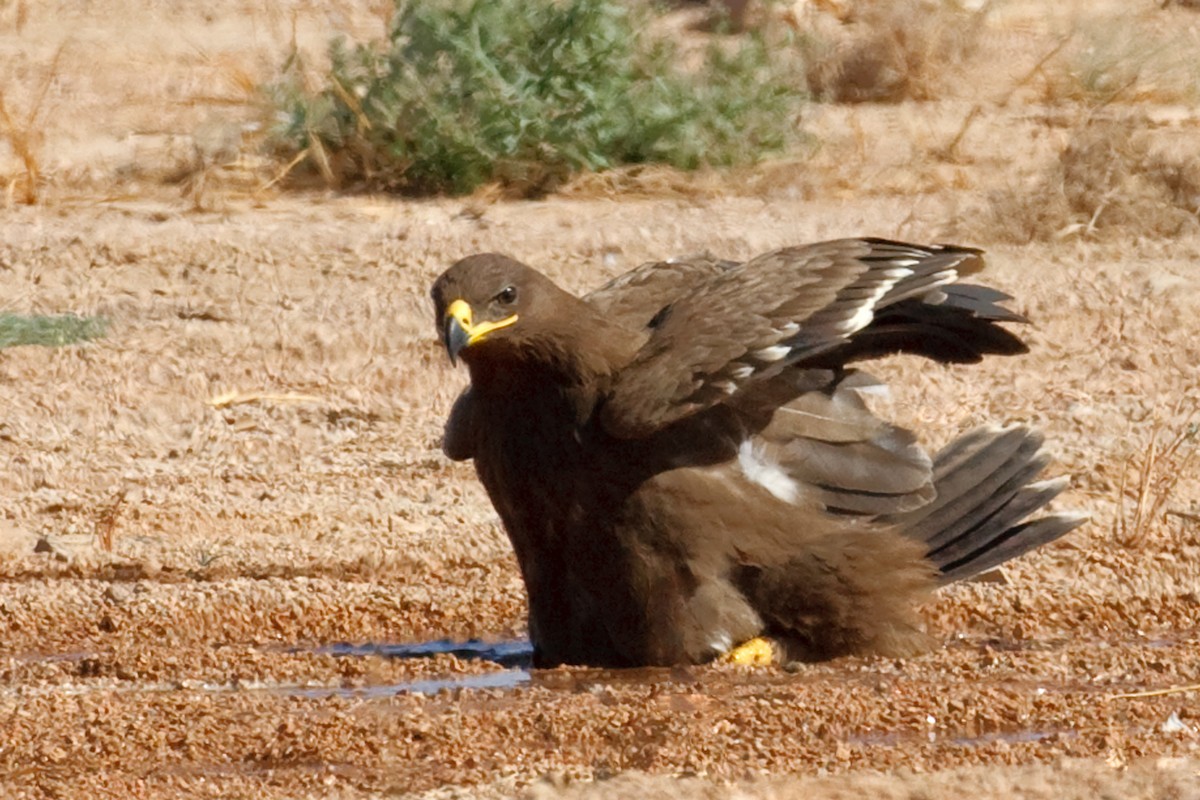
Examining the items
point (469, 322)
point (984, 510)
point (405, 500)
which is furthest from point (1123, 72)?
point (469, 322)

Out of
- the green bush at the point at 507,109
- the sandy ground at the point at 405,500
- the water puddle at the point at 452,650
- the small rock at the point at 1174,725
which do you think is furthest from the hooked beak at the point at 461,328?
the green bush at the point at 507,109

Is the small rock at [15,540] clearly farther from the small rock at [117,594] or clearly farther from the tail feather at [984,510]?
the tail feather at [984,510]

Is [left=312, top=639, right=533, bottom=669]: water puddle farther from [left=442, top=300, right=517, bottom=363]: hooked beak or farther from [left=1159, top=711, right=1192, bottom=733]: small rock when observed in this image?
[left=1159, top=711, right=1192, bottom=733]: small rock

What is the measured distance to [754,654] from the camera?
6461 millimetres

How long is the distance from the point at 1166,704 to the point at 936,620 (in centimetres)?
154

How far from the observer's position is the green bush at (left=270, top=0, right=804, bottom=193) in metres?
12.3

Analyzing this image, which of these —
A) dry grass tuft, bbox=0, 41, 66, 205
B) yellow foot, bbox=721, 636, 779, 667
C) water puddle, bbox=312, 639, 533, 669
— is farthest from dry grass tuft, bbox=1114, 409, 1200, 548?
dry grass tuft, bbox=0, 41, 66, 205

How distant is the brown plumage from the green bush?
225 inches

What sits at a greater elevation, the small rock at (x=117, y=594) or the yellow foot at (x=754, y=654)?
the yellow foot at (x=754, y=654)

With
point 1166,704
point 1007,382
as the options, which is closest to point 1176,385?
point 1007,382

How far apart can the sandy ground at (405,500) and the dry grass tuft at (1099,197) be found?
136mm

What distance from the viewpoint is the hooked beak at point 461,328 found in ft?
19.7

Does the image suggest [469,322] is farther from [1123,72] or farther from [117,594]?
[1123,72]

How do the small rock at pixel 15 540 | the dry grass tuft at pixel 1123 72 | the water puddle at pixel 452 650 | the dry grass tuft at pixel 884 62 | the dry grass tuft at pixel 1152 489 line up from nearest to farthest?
the water puddle at pixel 452 650 < the dry grass tuft at pixel 1152 489 < the small rock at pixel 15 540 < the dry grass tuft at pixel 1123 72 < the dry grass tuft at pixel 884 62
